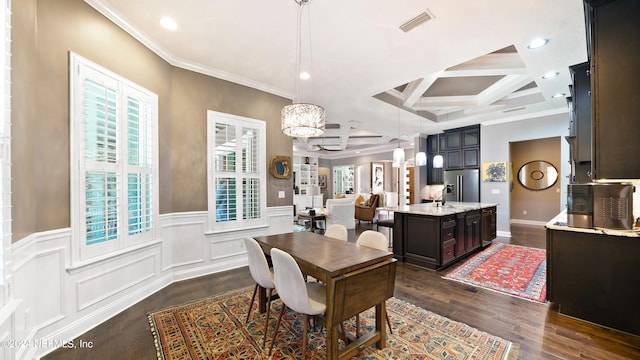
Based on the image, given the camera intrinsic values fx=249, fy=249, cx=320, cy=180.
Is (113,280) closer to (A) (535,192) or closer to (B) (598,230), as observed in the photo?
(B) (598,230)

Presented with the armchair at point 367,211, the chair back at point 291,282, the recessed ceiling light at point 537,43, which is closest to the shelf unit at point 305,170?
the armchair at point 367,211

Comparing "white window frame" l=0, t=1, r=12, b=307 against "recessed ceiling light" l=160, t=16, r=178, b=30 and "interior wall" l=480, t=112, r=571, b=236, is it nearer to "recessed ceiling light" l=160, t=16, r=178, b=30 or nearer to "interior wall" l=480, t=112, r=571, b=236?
"recessed ceiling light" l=160, t=16, r=178, b=30

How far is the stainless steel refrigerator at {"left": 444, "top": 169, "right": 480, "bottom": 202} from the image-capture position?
22.1 feet

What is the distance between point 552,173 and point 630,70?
7.12m

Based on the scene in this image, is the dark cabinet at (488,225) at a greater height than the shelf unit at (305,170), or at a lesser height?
lesser

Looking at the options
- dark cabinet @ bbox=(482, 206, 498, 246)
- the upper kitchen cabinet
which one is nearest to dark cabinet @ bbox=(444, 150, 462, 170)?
dark cabinet @ bbox=(482, 206, 498, 246)

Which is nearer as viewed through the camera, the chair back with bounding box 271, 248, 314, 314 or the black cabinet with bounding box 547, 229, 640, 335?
the chair back with bounding box 271, 248, 314, 314

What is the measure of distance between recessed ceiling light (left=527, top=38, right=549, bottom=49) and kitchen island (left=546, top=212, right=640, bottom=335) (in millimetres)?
2076

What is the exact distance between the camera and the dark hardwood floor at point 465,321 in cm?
198

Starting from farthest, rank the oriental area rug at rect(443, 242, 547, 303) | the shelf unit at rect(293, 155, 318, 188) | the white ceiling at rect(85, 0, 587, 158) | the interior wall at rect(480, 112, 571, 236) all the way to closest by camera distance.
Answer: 1. the shelf unit at rect(293, 155, 318, 188)
2. the interior wall at rect(480, 112, 571, 236)
3. the oriental area rug at rect(443, 242, 547, 303)
4. the white ceiling at rect(85, 0, 587, 158)

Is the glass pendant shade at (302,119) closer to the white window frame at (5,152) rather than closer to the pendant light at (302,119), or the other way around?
the pendant light at (302,119)

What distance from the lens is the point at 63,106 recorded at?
217 centimetres

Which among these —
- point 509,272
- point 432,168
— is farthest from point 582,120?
point 432,168

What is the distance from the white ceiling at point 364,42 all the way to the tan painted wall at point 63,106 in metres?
0.26
